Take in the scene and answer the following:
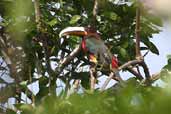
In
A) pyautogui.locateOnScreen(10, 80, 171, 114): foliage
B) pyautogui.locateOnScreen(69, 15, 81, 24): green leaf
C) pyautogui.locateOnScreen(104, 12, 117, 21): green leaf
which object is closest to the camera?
pyautogui.locateOnScreen(10, 80, 171, 114): foliage

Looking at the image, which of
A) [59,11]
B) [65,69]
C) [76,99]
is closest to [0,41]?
[65,69]

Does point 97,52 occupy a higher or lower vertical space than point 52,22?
lower

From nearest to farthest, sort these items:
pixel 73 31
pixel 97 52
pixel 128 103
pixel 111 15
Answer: pixel 128 103 < pixel 111 15 < pixel 73 31 < pixel 97 52

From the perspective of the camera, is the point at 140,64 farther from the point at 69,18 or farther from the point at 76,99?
the point at 76,99

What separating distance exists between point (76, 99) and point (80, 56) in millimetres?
2793

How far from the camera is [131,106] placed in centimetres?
42

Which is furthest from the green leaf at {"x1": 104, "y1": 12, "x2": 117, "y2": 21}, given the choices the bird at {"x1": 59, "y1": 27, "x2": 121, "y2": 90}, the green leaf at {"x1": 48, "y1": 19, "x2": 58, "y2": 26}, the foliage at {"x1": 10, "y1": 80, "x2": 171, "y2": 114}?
the foliage at {"x1": 10, "y1": 80, "x2": 171, "y2": 114}

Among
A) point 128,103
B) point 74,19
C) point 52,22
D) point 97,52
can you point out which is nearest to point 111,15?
point 74,19

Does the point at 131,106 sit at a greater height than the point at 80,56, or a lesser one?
greater

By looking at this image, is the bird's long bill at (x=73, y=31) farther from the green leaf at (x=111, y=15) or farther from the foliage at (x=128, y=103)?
the foliage at (x=128, y=103)

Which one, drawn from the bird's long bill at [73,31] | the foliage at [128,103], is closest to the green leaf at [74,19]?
the bird's long bill at [73,31]

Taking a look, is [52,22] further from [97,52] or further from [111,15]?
[97,52]

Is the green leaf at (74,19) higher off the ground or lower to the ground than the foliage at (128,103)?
lower

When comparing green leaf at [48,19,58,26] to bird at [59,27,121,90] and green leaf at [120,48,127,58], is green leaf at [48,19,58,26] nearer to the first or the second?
bird at [59,27,121,90]
